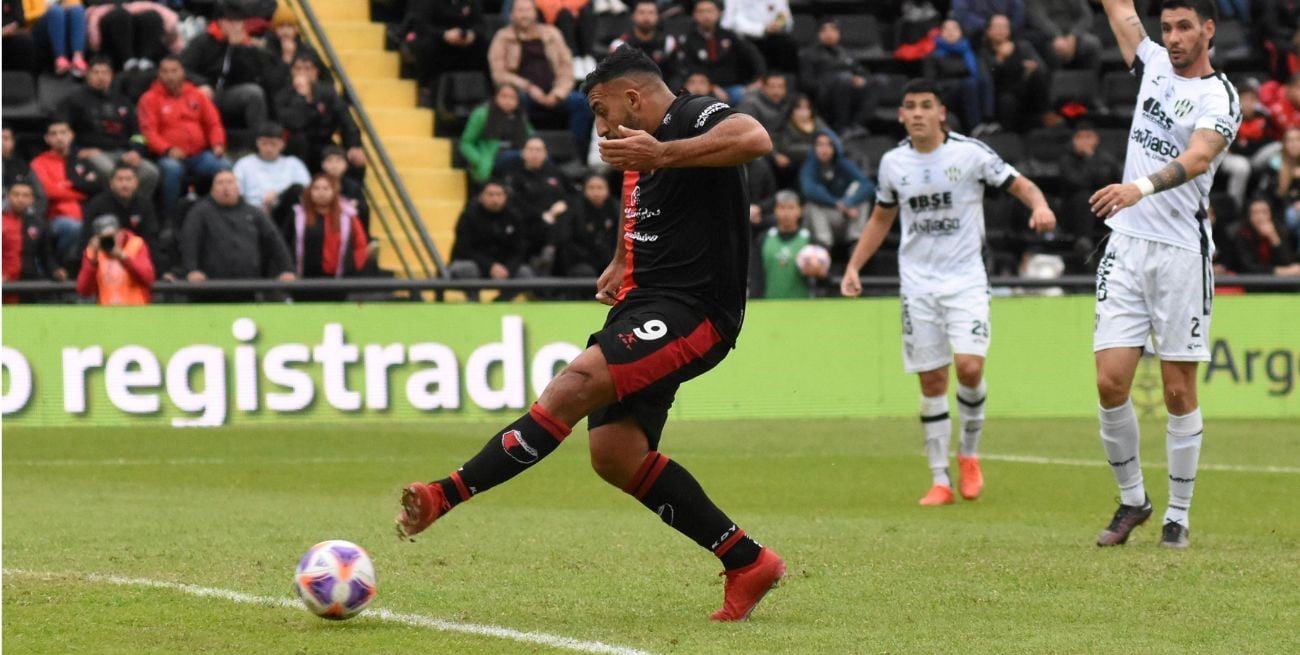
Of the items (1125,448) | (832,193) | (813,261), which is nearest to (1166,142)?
(1125,448)

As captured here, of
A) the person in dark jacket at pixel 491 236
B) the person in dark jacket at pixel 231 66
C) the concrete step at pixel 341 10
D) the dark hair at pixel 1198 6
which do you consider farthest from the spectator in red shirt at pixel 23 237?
the dark hair at pixel 1198 6

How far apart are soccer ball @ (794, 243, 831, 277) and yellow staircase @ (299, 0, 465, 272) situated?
163 inches

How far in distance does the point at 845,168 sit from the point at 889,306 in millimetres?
2642

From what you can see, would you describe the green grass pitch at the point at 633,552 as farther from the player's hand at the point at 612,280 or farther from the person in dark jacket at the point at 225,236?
the person in dark jacket at the point at 225,236

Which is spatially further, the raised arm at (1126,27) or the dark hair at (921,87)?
the dark hair at (921,87)

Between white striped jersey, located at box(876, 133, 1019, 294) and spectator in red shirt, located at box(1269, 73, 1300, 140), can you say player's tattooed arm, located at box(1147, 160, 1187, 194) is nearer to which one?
white striped jersey, located at box(876, 133, 1019, 294)

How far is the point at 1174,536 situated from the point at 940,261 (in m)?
3.34

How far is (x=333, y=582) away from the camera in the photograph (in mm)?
6871

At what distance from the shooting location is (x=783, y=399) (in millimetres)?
18453

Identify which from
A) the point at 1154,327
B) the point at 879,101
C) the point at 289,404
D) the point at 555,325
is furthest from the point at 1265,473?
the point at 879,101

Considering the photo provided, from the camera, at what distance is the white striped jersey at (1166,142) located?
30.4 ft

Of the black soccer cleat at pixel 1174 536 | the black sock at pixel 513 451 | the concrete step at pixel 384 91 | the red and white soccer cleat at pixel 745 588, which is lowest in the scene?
the concrete step at pixel 384 91

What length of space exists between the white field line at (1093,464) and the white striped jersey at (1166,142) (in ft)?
15.6

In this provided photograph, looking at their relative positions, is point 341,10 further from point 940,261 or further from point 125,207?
point 940,261
